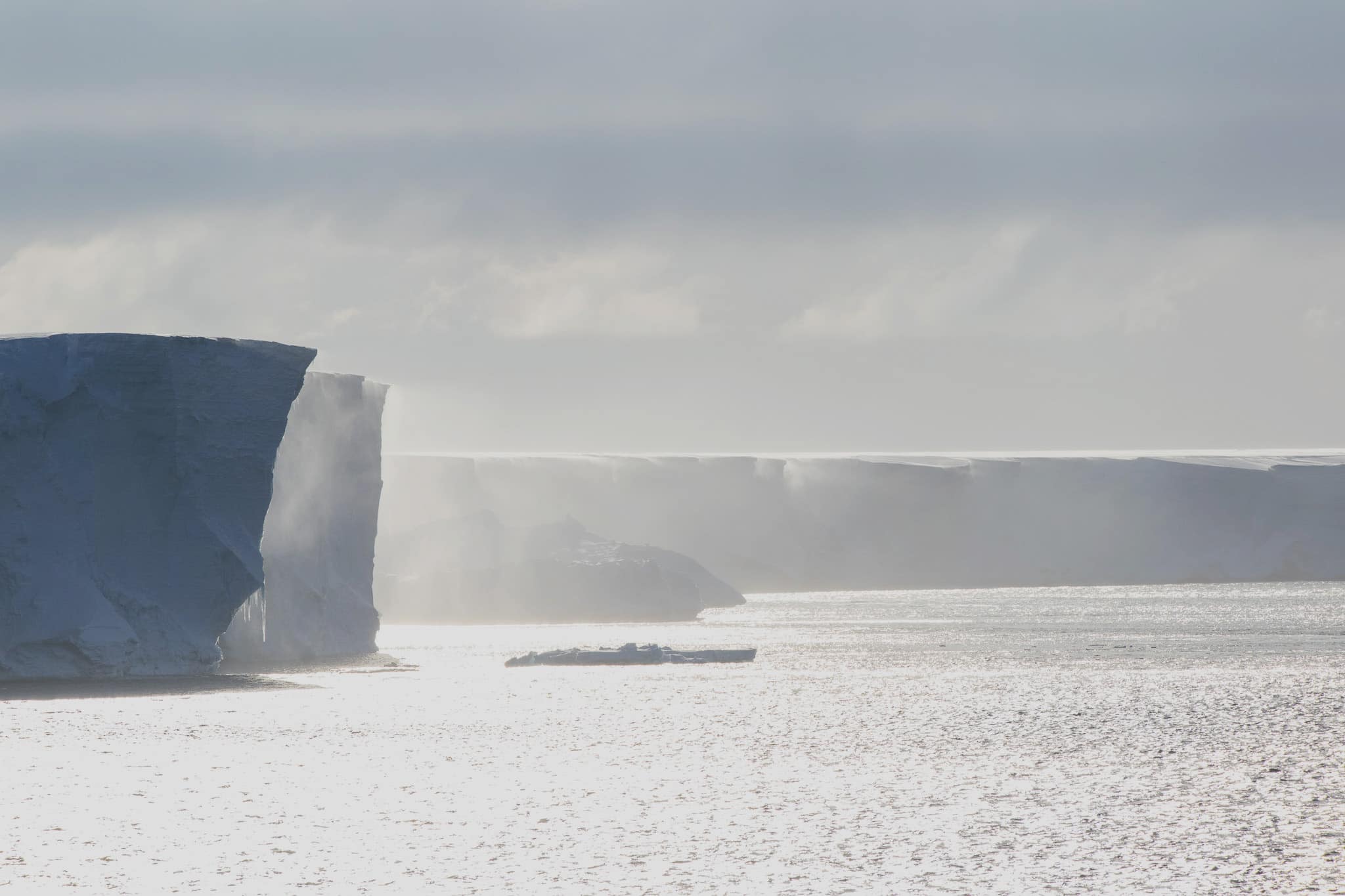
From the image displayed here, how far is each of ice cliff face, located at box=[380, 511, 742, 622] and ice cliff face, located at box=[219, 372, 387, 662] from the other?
1524 centimetres

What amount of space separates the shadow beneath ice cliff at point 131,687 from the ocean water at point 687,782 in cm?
12

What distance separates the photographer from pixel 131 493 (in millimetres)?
20484

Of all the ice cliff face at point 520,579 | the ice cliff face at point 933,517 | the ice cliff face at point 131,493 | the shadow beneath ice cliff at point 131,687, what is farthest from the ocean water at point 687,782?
the ice cliff face at point 933,517

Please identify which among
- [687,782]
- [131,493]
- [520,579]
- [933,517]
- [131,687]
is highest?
[933,517]

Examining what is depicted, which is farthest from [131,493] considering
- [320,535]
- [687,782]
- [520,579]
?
[520,579]

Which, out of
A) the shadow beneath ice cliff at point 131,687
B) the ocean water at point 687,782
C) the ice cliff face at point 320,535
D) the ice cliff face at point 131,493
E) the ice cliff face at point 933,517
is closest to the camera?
the ocean water at point 687,782

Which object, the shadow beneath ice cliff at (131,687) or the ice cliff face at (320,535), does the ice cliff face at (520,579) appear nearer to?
the ice cliff face at (320,535)

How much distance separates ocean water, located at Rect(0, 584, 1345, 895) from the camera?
25.1ft

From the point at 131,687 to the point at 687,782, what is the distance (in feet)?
33.2

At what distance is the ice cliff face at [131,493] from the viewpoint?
763 inches

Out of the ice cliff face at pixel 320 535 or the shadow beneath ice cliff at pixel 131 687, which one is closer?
the shadow beneath ice cliff at pixel 131 687

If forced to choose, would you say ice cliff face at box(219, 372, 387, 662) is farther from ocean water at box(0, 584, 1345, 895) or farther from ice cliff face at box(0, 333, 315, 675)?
ice cliff face at box(0, 333, 315, 675)

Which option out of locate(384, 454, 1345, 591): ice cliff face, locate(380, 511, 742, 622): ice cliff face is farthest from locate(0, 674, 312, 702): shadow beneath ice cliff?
locate(384, 454, 1345, 591): ice cliff face

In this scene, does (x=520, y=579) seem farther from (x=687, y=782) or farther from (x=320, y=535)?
(x=687, y=782)
